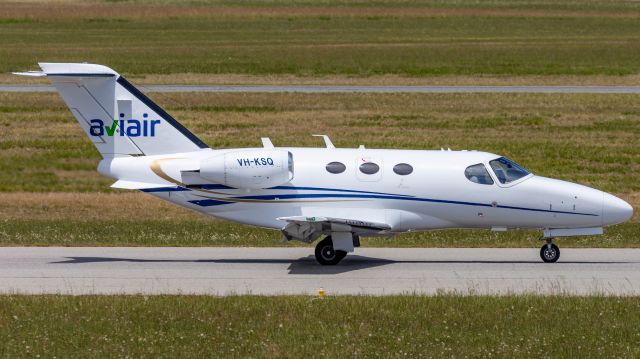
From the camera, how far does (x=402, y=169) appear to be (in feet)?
75.4

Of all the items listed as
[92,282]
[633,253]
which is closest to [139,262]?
[92,282]

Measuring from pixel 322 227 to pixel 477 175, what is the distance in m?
3.26

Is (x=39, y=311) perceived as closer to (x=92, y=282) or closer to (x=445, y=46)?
(x=92, y=282)

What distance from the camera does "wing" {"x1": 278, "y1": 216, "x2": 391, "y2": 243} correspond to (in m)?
22.2

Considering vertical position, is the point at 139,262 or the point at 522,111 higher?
the point at 522,111

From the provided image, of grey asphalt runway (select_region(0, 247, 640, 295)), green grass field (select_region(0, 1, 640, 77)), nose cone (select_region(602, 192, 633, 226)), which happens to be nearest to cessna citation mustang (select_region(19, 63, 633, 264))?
nose cone (select_region(602, 192, 633, 226))

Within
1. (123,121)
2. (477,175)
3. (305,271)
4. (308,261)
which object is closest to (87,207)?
(123,121)

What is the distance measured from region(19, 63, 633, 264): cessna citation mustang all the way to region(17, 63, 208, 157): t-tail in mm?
49

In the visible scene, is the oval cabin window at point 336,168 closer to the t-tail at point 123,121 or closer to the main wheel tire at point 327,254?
the main wheel tire at point 327,254

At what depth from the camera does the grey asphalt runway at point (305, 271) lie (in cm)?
2075

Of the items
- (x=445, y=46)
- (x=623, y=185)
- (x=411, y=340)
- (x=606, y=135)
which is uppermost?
(x=445, y=46)

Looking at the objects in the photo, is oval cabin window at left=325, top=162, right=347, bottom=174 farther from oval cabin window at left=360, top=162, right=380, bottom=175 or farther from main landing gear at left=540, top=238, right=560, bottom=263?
main landing gear at left=540, top=238, right=560, bottom=263

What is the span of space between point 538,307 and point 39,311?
25.7 ft

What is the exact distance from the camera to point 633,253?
24.7 metres
